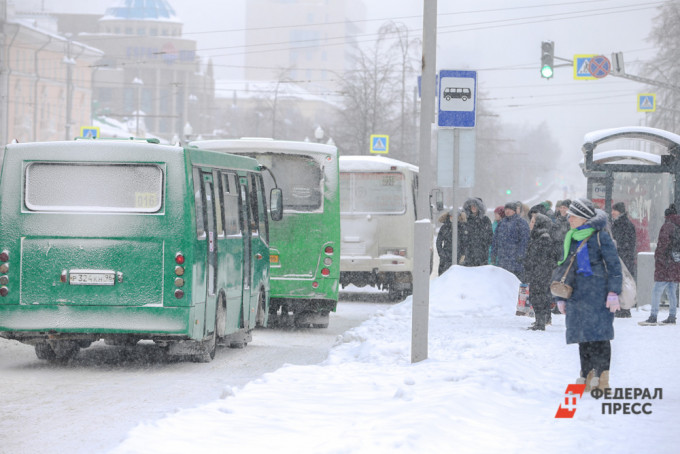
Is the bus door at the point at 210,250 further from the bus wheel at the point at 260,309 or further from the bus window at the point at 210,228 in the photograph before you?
Answer: the bus wheel at the point at 260,309

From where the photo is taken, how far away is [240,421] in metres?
8.28

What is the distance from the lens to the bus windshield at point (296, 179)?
17984 millimetres

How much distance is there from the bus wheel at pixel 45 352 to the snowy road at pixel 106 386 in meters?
0.12

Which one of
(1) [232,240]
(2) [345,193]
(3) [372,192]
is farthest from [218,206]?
(3) [372,192]

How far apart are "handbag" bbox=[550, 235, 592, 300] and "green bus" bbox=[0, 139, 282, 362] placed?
12.1 feet

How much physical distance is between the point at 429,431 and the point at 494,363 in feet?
12.5

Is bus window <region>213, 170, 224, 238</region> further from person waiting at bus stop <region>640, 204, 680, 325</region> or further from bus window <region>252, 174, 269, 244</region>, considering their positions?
person waiting at bus stop <region>640, 204, 680, 325</region>

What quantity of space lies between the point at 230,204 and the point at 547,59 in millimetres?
19742

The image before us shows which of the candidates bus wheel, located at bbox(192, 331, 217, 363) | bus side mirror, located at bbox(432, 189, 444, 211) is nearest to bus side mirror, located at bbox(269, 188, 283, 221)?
bus wheel, located at bbox(192, 331, 217, 363)

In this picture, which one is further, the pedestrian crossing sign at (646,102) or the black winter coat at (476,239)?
the pedestrian crossing sign at (646,102)

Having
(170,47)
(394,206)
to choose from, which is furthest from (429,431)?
(170,47)

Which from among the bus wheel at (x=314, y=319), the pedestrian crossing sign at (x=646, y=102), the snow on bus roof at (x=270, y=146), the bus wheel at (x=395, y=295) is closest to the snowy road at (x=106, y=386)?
the bus wheel at (x=314, y=319)

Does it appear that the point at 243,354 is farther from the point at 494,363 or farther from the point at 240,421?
the point at 240,421

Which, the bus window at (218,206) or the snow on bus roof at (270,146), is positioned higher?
the snow on bus roof at (270,146)
